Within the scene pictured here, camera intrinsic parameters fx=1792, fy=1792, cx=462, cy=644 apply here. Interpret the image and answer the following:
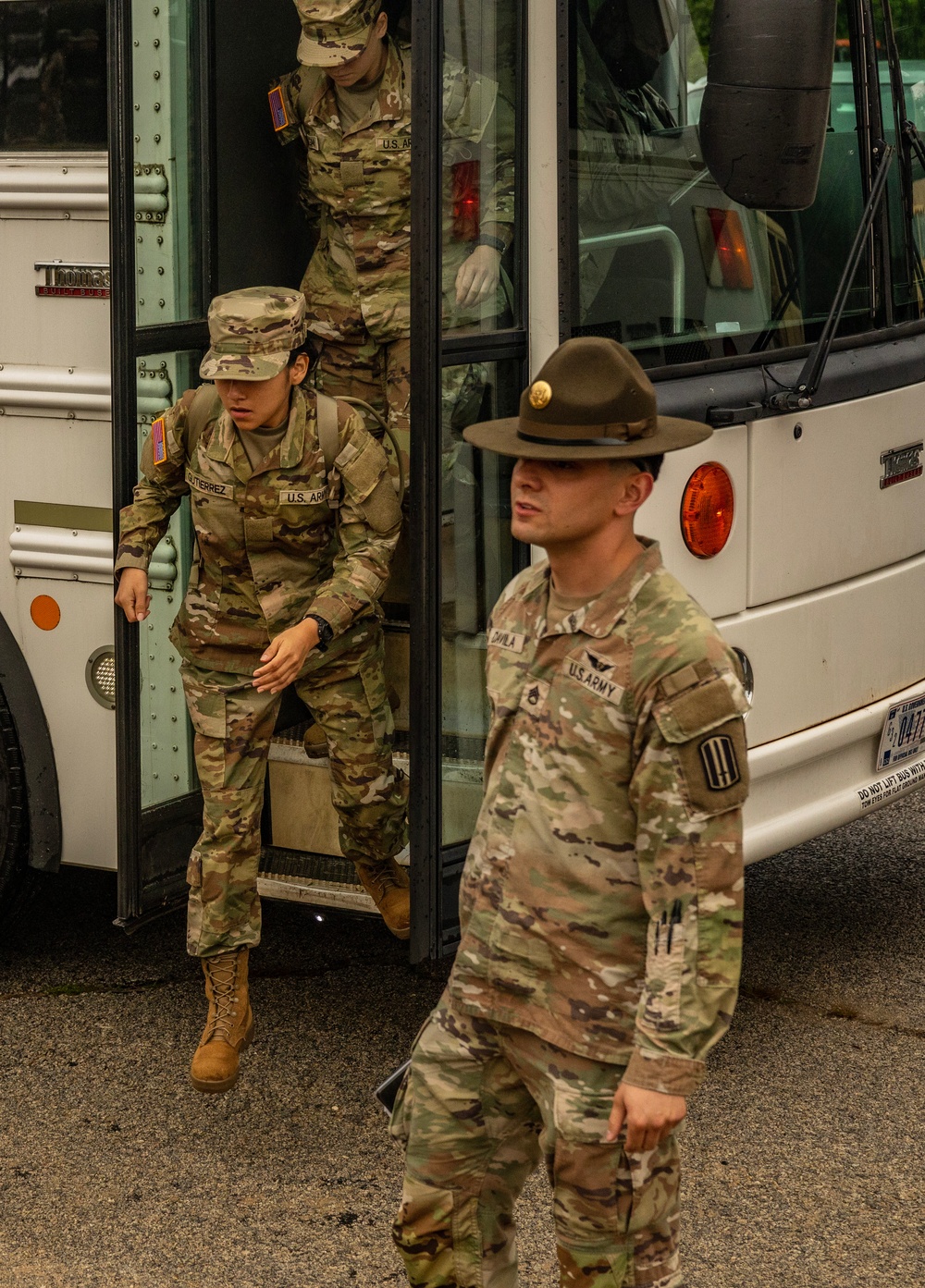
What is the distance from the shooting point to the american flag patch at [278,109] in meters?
4.49

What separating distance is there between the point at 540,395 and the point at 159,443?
172 centimetres

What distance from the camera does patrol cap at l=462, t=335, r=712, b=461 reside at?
2.34 metres

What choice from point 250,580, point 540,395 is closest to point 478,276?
point 250,580

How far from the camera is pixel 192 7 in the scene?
4.03 metres

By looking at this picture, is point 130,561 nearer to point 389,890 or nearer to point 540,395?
point 389,890

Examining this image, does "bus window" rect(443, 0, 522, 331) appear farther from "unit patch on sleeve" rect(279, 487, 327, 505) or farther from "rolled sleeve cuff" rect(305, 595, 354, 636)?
"rolled sleeve cuff" rect(305, 595, 354, 636)

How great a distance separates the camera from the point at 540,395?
93.7 inches

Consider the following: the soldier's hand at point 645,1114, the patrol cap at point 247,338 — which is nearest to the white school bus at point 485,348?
the patrol cap at point 247,338

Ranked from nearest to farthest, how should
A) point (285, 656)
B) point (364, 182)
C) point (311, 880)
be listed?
point (285, 656), point (311, 880), point (364, 182)

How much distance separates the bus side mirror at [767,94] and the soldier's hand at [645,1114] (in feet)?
6.27

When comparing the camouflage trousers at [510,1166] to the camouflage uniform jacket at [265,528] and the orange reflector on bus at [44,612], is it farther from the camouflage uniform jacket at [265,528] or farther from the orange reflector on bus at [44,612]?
the orange reflector on bus at [44,612]

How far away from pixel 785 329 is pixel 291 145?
137 centimetres

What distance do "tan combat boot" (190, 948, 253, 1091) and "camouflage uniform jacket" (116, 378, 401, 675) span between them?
650 millimetres

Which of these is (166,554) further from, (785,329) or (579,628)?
(579,628)
